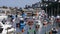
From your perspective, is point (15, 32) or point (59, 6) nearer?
point (15, 32)

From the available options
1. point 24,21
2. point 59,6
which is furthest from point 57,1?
point 24,21

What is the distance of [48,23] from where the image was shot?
657 centimetres

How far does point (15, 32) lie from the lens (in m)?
6.96

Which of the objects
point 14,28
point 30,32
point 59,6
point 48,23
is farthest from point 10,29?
point 59,6

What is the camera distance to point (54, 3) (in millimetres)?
34344

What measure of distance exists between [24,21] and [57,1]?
2635 centimetres

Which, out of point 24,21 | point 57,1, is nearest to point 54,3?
point 57,1

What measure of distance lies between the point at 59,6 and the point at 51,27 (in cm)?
2663

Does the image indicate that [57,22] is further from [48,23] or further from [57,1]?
[57,1]

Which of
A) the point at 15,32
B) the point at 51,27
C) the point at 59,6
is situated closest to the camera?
the point at 51,27

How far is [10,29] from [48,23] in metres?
1.36

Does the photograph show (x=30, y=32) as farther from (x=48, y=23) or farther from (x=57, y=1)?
(x=57, y=1)

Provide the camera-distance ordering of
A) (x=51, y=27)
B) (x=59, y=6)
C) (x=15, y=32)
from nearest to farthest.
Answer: (x=51, y=27) < (x=15, y=32) < (x=59, y=6)

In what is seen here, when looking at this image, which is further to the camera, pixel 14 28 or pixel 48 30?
pixel 14 28
